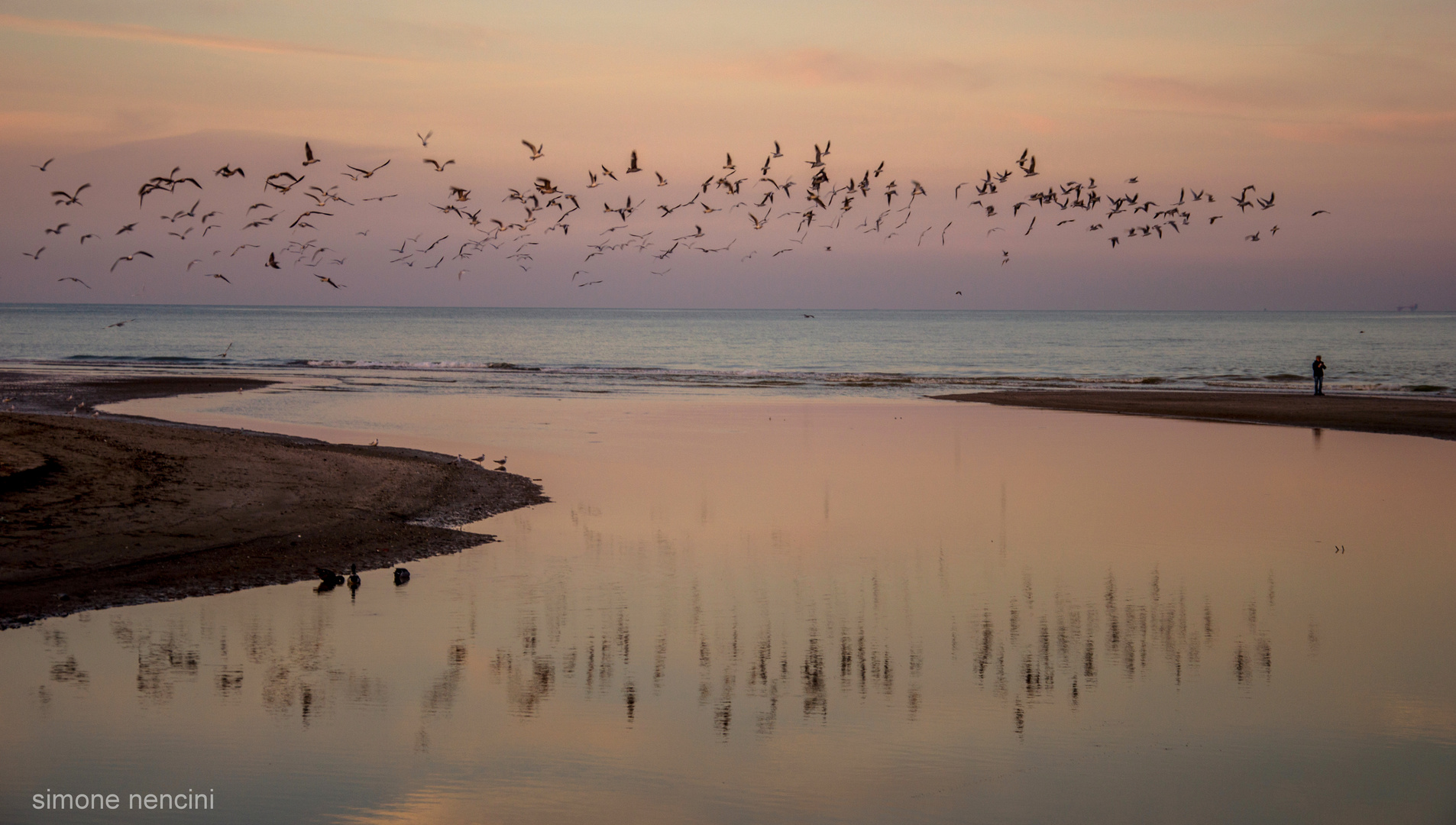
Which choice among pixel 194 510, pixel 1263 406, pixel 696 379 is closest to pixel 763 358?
pixel 696 379

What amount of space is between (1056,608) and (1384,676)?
3403 millimetres

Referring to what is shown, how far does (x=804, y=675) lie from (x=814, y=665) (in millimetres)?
351

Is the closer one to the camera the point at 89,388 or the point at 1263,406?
the point at 1263,406

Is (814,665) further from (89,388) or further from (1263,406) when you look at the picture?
(89,388)

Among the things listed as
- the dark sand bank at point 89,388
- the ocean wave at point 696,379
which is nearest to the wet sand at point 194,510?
the dark sand bank at point 89,388

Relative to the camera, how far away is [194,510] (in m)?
16.1

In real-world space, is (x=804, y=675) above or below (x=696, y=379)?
below

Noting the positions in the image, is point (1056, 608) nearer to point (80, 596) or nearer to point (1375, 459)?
point (80, 596)

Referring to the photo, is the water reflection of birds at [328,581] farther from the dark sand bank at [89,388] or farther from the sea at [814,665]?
the dark sand bank at [89,388]

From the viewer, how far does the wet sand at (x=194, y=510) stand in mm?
13023

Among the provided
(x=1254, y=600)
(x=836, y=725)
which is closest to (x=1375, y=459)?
(x=1254, y=600)

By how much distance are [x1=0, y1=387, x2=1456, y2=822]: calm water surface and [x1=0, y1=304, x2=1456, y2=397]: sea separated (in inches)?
1371

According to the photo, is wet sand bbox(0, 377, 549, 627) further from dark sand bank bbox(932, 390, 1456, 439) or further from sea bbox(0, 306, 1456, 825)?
dark sand bank bbox(932, 390, 1456, 439)

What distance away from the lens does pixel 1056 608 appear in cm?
1267
